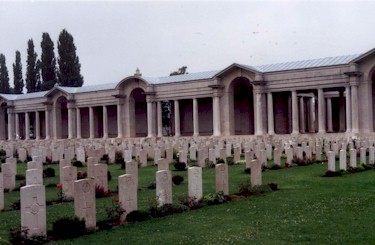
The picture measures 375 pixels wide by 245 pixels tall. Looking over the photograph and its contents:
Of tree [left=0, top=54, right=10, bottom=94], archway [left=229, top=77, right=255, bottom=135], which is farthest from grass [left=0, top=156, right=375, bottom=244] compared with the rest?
tree [left=0, top=54, right=10, bottom=94]

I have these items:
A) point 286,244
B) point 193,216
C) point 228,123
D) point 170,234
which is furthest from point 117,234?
point 228,123

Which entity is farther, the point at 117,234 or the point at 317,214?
the point at 317,214

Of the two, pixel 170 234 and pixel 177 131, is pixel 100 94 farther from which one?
pixel 170 234

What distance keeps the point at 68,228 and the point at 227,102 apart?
3816 cm

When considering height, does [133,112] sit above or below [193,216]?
above

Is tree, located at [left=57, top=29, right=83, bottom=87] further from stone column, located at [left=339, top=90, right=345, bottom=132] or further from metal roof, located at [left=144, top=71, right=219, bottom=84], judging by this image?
stone column, located at [left=339, top=90, right=345, bottom=132]

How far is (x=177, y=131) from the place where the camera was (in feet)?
165

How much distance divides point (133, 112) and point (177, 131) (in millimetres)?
7682


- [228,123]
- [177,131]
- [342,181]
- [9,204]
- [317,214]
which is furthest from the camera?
[177,131]

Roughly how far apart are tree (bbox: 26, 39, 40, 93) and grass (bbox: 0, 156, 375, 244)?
5591 centimetres

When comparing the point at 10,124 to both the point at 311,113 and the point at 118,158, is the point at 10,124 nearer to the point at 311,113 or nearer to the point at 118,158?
the point at 311,113

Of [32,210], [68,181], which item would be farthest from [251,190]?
[32,210]

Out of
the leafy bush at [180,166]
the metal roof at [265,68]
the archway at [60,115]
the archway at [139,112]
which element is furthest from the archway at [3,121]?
the leafy bush at [180,166]

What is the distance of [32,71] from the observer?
69375 millimetres
